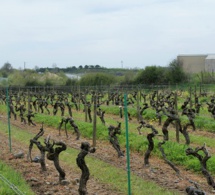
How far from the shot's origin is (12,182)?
22.8 ft

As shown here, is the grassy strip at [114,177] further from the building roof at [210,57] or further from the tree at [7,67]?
the tree at [7,67]

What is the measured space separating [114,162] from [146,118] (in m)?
9.25

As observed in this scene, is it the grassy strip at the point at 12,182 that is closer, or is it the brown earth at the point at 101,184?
the grassy strip at the point at 12,182

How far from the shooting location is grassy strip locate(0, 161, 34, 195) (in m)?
6.40

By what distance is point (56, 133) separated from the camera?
14.4 meters

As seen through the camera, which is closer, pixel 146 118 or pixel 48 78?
pixel 146 118

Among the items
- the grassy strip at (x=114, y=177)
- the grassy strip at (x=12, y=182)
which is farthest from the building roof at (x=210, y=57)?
the grassy strip at (x=12, y=182)

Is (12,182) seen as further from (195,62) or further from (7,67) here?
(7,67)

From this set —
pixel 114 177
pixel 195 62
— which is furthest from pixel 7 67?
pixel 114 177

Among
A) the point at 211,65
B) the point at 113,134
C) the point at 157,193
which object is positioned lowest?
the point at 157,193

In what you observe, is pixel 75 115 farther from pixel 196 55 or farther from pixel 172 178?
pixel 196 55

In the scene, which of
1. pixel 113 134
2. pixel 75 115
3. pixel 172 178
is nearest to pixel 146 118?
pixel 75 115

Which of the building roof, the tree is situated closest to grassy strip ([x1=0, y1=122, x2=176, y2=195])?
the building roof

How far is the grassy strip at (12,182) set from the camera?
640 centimetres
